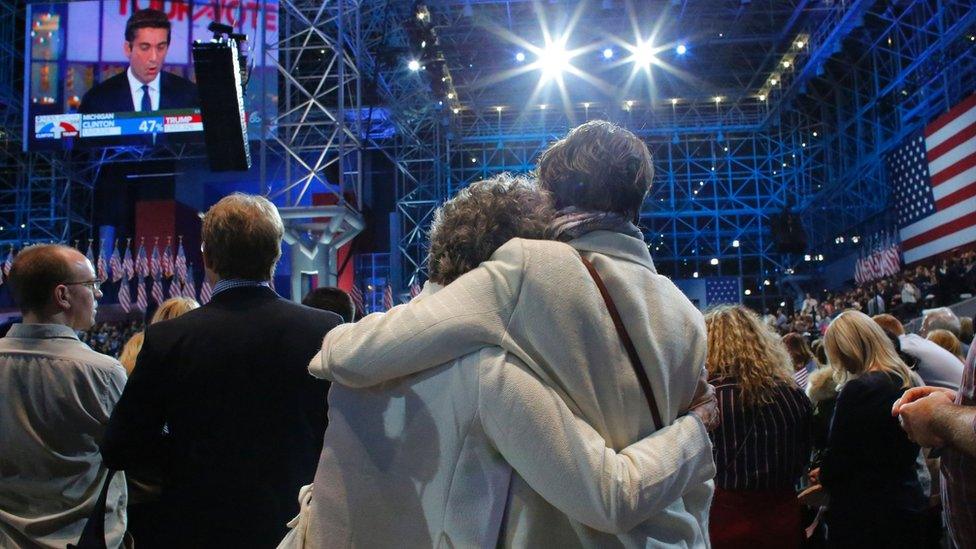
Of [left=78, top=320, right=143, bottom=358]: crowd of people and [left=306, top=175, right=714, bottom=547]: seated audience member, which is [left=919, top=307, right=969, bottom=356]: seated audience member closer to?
[left=306, top=175, right=714, bottom=547]: seated audience member

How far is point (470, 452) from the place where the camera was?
1.19m

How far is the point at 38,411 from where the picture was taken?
2.14 meters

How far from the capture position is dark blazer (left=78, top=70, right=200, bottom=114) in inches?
540

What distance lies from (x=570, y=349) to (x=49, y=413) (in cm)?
174

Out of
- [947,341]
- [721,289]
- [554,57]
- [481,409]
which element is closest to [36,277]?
[481,409]

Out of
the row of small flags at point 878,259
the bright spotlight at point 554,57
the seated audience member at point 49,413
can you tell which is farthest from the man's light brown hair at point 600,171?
the row of small flags at point 878,259

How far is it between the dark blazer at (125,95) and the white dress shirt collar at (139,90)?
57mm

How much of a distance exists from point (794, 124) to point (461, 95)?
10.8 m

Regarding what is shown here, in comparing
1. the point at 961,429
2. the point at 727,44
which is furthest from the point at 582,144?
the point at 727,44

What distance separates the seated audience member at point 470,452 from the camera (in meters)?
1.12

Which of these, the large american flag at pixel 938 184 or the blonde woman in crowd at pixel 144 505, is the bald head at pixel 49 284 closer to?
the blonde woman in crowd at pixel 144 505

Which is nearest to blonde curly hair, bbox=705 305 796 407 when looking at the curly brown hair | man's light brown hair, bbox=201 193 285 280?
the curly brown hair

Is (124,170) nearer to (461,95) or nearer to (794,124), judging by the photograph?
(461,95)

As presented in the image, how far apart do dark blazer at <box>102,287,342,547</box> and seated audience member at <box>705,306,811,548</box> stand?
1440 mm
